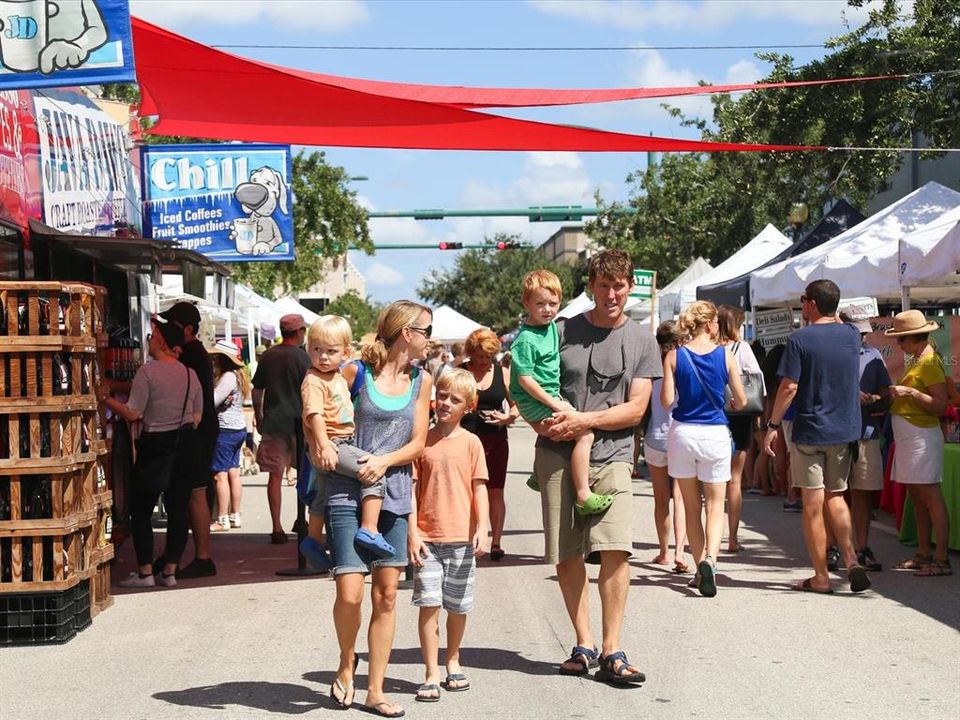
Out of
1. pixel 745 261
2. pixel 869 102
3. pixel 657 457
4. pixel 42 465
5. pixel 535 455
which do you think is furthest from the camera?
pixel 745 261

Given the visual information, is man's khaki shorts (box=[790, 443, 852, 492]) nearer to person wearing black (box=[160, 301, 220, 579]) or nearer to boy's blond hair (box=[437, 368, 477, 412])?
boy's blond hair (box=[437, 368, 477, 412])

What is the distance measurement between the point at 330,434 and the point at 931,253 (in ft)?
22.8

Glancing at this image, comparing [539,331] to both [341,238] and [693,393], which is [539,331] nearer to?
[693,393]

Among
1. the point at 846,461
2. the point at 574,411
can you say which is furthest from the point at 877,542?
the point at 574,411

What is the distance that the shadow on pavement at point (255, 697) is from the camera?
614 centimetres

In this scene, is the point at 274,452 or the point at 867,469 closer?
the point at 867,469

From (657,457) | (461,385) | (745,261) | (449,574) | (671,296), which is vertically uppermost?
(745,261)

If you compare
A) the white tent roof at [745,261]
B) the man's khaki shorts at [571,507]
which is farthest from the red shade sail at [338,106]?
the white tent roof at [745,261]

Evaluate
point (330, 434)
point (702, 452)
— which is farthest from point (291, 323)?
point (330, 434)

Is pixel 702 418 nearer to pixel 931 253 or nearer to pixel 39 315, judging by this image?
pixel 931 253

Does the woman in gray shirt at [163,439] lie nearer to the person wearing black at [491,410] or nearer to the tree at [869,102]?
the person wearing black at [491,410]

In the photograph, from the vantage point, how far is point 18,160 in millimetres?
9617

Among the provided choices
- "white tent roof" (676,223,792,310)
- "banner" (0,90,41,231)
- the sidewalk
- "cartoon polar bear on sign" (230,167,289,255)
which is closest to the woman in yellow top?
the sidewalk

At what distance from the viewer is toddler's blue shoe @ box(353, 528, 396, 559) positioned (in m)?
5.91
